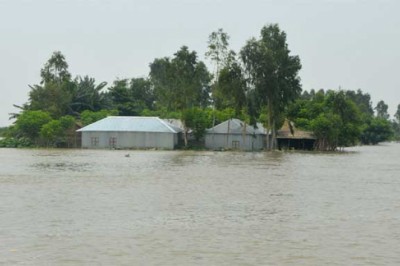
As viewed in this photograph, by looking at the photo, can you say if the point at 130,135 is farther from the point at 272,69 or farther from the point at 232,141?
the point at 272,69

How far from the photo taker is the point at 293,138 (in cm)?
7088

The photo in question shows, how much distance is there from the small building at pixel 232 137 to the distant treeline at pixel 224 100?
4.59 feet

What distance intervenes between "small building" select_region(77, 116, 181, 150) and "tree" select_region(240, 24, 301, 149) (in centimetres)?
1051

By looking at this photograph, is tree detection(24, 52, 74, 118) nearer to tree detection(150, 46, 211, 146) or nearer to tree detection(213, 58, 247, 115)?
tree detection(150, 46, 211, 146)

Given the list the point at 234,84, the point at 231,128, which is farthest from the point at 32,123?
the point at 234,84

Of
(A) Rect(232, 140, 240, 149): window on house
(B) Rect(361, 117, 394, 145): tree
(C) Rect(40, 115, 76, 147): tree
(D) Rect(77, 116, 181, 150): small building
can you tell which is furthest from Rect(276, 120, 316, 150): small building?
(B) Rect(361, 117, 394, 145): tree

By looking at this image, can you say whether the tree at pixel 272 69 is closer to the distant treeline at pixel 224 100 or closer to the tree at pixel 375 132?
the distant treeline at pixel 224 100

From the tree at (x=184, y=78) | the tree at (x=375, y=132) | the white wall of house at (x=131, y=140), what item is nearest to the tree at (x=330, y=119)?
the tree at (x=184, y=78)

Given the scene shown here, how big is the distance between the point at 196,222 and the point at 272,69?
49.2 meters

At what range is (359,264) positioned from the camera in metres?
9.88

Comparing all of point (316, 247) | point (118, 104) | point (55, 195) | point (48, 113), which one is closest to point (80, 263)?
point (316, 247)

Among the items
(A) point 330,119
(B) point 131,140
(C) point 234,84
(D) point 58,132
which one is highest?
(C) point 234,84

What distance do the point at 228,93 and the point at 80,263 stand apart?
5426 cm

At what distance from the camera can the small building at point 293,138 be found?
232ft
